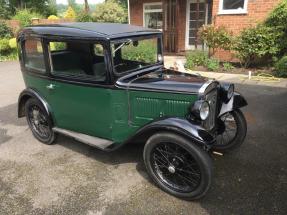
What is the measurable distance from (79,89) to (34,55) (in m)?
1.11

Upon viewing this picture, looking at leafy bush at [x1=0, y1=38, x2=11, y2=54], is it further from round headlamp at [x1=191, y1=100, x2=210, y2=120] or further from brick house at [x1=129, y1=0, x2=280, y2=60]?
round headlamp at [x1=191, y1=100, x2=210, y2=120]

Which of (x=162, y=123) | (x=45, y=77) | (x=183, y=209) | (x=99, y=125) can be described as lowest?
(x=183, y=209)

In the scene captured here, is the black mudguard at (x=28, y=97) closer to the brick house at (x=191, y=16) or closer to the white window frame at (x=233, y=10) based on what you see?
the brick house at (x=191, y=16)

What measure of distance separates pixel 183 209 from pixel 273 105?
3.85 metres

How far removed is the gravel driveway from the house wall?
5.35 metres

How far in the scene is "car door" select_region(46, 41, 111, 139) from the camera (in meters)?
3.65

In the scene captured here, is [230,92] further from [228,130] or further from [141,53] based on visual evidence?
[141,53]

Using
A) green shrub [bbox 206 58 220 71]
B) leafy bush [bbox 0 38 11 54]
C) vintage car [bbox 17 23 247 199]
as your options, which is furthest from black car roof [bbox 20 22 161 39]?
leafy bush [bbox 0 38 11 54]

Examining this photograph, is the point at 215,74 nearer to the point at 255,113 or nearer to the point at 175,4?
the point at 255,113

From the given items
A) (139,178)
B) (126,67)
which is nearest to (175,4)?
(126,67)

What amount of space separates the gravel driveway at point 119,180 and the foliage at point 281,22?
4398 mm

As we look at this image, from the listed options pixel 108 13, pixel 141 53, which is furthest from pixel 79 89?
pixel 108 13

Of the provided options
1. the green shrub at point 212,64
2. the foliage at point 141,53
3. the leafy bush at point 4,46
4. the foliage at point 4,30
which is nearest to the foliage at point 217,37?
the green shrub at point 212,64

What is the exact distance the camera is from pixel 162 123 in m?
3.09
